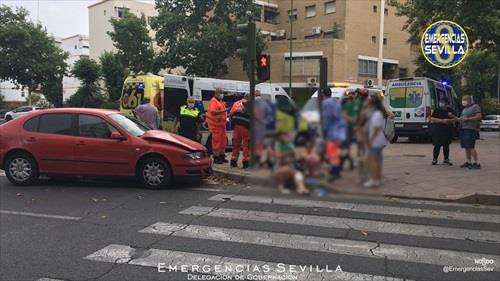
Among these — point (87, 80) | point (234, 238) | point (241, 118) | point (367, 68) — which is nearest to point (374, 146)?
point (241, 118)

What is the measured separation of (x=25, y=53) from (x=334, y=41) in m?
27.9

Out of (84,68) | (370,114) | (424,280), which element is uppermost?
(84,68)

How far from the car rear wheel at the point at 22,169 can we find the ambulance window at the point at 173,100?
18.8 feet

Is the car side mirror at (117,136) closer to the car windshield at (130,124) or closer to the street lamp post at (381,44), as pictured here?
the car windshield at (130,124)

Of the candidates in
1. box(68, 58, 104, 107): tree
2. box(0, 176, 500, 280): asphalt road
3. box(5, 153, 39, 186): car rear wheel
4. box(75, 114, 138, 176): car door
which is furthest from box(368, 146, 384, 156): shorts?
box(68, 58, 104, 107): tree

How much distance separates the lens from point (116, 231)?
21.9ft

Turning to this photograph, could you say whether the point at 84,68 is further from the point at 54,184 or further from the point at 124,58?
the point at 54,184

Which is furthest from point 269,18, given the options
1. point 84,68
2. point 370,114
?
point 370,114

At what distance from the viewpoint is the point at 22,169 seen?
385 inches

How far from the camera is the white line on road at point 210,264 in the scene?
16.9ft

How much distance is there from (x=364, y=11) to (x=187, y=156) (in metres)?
37.9

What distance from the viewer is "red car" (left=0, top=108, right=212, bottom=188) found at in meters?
9.39

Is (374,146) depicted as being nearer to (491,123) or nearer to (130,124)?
(130,124)

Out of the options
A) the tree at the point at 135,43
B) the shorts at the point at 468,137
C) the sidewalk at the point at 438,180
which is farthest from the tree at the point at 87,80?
the shorts at the point at 468,137
